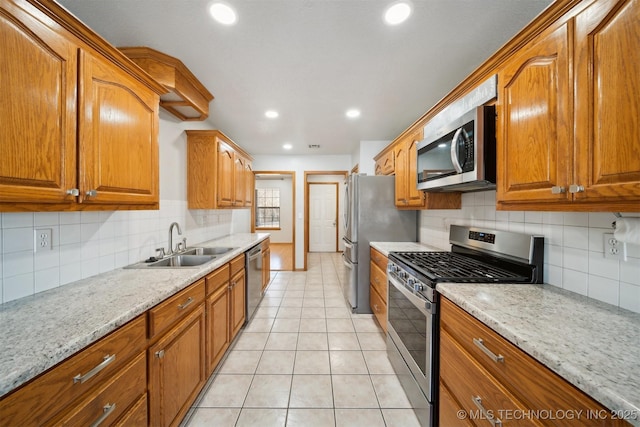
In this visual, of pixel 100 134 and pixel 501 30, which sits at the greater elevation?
pixel 501 30

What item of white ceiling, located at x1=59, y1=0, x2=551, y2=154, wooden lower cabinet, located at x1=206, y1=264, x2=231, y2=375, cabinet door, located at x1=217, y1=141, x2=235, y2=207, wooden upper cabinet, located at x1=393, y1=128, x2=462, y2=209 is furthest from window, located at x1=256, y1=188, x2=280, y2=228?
wooden lower cabinet, located at x1=206, y1=264, x2=231, y2=375

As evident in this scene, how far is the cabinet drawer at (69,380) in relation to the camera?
2.04 feet

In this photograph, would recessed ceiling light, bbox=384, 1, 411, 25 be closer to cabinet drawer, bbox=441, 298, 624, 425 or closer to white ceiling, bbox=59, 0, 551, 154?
white ceiling, bbox=59, 0, 551, 154

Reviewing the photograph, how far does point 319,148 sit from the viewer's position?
4.45m

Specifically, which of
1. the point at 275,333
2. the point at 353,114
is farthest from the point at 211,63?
the point at 275,333

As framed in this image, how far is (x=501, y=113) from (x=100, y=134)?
208cm

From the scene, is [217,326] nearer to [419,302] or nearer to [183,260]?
[183,260]

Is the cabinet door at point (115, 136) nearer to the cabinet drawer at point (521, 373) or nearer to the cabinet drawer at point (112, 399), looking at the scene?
the cabinet drawer at point (112, 399)

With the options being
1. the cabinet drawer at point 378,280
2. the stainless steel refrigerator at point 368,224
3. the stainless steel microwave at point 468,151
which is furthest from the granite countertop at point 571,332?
the stainless steel refrigerator at point 368,224

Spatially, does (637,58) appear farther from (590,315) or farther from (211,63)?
(211,63)

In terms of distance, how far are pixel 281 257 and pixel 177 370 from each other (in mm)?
4845

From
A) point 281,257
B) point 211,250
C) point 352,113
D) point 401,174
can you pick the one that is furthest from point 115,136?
point 281,257

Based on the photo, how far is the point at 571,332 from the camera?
0.81 metres

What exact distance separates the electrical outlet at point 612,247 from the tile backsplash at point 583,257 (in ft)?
0.05
